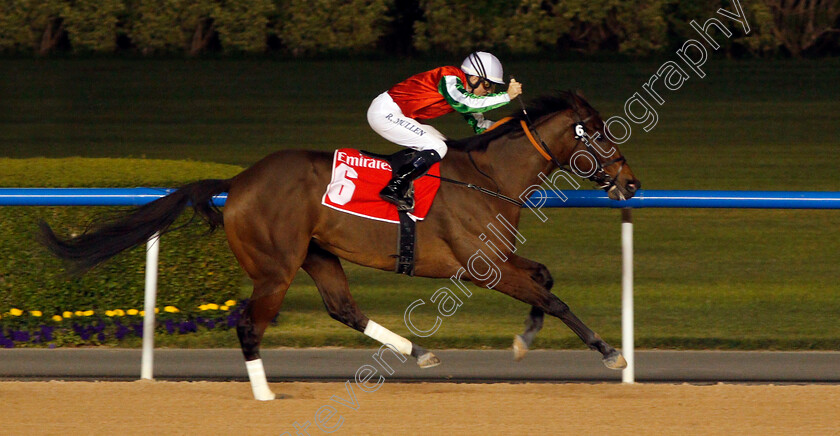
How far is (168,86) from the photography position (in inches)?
660

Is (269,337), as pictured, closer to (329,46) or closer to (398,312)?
(398,312)

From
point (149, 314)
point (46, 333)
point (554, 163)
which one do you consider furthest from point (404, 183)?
point (46, 333)

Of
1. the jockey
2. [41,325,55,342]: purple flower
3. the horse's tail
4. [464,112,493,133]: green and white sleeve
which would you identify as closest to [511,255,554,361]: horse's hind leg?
the jockey

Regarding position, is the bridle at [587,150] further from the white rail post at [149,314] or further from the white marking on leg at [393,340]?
the white rail post at [149,314]

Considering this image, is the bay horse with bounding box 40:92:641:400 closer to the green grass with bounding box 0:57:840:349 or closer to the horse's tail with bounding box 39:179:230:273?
the horse's tail with bounding box 39:179:230:273

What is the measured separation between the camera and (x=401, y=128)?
18.2ft

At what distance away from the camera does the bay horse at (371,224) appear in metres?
5.37

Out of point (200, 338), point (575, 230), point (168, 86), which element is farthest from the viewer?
point (168, 86)

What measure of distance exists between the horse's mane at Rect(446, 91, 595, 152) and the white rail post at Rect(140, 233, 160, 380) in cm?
155

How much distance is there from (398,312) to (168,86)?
10.0 metres

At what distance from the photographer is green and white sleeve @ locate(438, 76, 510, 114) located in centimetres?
529

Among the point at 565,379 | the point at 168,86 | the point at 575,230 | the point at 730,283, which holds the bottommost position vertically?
the point at 168,86

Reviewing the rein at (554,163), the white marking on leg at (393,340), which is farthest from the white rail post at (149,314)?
the rein at (554,163)

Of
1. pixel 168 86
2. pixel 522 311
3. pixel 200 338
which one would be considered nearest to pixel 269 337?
pixel 200 338
